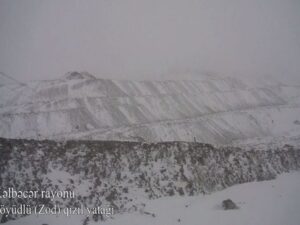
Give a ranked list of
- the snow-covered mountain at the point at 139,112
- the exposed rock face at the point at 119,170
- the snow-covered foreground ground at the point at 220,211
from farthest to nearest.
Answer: the snow-covered mountain at the point at 139,112, the exposed rock face at the point at 119,170, the snow-covered foreground ground at the point at 220,211

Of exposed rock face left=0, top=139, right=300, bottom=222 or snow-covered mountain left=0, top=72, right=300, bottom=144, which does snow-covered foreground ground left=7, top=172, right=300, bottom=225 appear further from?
snow-covered mountain left=0, top=72, right=300, bottom=144

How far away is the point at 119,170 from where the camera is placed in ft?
49.8

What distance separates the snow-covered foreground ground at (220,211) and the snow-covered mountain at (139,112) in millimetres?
33118

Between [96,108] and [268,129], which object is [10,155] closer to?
[96,108]

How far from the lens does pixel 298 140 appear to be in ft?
167

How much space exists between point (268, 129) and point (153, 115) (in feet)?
72.1

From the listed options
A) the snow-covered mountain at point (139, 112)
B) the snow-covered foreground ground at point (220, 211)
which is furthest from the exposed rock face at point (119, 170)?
the snow-covered mountain at point (139, 112)

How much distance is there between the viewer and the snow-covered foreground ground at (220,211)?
477 inches

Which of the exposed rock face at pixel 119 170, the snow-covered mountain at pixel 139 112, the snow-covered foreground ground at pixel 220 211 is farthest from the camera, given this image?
the snow-covered mountain at pixel 139 112

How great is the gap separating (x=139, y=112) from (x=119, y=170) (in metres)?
45.5

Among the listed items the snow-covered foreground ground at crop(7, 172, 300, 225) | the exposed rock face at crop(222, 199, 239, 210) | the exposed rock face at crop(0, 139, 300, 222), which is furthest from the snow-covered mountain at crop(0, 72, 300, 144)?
the exposed rock face at crop(222, 199, 239, 210)

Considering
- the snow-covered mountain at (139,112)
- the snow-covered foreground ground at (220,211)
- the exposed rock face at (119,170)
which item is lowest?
the snow-covered foreground ground at (220,211)

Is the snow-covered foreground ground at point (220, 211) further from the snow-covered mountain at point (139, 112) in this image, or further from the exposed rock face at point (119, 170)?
the snow-covered mountain at point (139, 112)

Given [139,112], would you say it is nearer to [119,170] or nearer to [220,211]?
[119,170]
